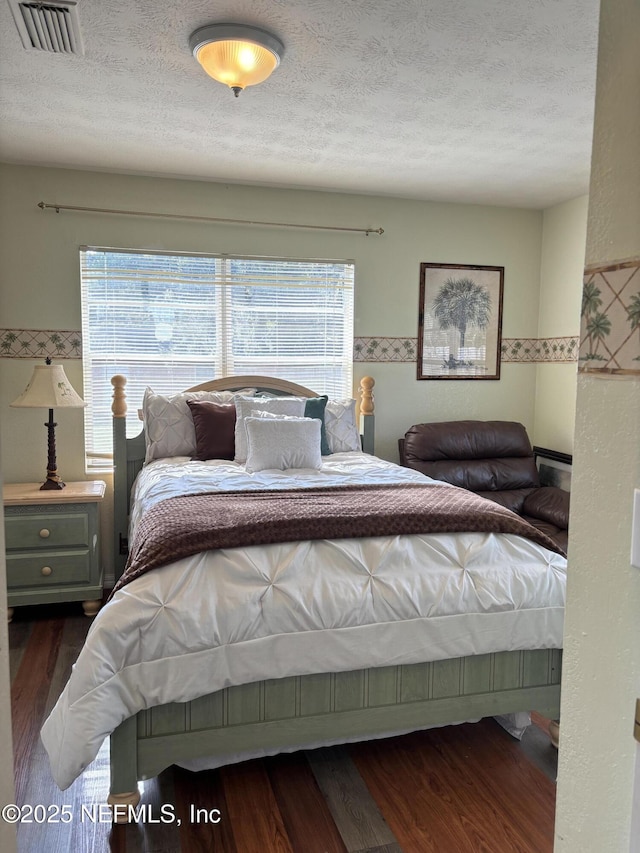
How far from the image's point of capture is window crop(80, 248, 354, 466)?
3939mm

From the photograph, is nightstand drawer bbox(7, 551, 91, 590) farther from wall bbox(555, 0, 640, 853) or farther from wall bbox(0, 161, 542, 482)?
wall bbox(555, 0, 640, 853)

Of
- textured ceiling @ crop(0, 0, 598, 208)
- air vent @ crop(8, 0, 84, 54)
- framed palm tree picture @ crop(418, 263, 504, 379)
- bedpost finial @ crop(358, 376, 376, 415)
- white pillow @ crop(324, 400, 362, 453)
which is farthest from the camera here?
framed palm tree picture @ crop(418, 263, 504, 379)

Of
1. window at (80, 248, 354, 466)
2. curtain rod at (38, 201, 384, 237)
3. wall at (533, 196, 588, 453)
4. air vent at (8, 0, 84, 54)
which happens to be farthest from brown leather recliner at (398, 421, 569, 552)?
air vent at (8, 0, 84, 54)

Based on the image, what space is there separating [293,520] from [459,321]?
2826mm

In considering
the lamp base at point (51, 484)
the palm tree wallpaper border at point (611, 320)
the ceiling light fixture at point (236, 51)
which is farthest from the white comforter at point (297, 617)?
the lamp base at point (51, 484)

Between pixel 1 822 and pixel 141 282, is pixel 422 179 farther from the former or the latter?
pixel 1 822

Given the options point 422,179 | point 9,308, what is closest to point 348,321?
point 422,179

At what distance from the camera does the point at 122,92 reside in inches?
107

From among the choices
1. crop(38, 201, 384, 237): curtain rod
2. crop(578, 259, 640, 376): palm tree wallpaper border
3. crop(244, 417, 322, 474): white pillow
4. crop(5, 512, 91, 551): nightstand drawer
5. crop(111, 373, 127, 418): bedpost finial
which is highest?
crop(38, 201, 384, 237): curtain rod

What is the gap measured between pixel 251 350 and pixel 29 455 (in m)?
1.50

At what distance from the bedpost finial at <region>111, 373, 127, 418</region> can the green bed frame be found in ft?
7.16

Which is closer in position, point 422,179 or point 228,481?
point 228,481

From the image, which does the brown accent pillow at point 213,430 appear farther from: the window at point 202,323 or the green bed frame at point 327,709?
the green bed frame at point 327,709

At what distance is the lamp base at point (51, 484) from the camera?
359 cm
